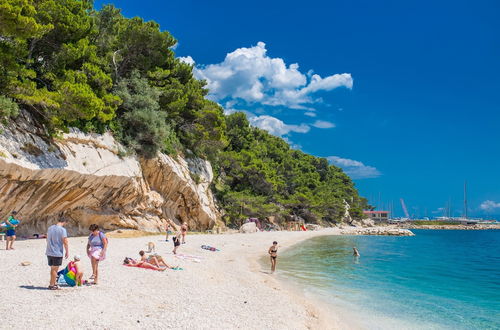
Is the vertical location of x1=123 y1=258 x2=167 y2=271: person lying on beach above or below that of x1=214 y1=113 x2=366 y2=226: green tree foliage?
below

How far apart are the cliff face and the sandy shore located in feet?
15.0

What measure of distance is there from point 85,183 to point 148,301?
14043mm

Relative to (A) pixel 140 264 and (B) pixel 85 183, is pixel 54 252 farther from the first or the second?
(B) pixel 85 183

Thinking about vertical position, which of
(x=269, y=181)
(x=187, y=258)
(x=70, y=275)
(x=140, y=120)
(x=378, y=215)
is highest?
(x=140, y=120)

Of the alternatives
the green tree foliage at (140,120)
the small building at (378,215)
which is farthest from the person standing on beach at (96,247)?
the small building at (378,215)

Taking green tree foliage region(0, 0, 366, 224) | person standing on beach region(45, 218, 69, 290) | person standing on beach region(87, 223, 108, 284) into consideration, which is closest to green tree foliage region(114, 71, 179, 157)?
green tree foliage region(0, 0, 366, 224)

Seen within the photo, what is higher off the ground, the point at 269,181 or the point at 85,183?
the point at 269,181

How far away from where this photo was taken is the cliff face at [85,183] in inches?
615

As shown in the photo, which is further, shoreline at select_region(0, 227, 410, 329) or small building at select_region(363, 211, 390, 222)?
small building at select_region(363, 211, 390, 222)

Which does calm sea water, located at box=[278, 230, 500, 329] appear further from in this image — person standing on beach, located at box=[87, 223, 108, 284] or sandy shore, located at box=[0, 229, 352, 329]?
person standing on beach, located at box=[87, 223, 108, 284]

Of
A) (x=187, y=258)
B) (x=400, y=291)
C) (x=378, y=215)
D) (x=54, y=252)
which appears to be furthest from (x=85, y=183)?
(x=378, y=215)

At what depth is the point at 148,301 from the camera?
798 cm

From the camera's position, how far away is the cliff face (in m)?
15.6

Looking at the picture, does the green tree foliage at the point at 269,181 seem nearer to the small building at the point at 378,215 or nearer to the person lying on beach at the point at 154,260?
the person lying on beach at the point at 154,260
